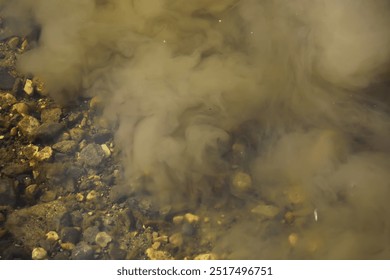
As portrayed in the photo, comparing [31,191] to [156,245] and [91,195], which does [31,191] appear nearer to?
[91,195]

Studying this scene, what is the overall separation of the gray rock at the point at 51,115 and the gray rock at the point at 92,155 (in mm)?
224

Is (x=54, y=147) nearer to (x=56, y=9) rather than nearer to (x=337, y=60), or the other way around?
(x=56, y=9)

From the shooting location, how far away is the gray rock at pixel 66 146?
72.4 inches

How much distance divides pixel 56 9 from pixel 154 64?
0.65 meters

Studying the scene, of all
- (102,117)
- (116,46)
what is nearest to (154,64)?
(116,46)

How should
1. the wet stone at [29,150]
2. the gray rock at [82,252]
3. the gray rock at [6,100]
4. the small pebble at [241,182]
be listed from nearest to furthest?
the gray rock at [82,252] < the small pebble at [241,182] < the wet stone at [29,150] < the gray rock at [6,100]

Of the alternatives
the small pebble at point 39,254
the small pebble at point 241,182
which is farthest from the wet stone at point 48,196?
the small pebble at point 241,182

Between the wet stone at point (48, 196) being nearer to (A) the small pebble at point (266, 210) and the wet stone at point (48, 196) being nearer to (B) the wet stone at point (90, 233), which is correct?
(B) the wet stone at point (90, 233)

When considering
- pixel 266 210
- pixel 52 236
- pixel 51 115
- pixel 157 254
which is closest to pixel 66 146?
pixel 51 115

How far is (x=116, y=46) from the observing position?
2.02 meters

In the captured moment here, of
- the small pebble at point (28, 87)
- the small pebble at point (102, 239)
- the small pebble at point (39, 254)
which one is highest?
the small pebble at point (28, 87)

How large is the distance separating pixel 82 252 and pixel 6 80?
1.00 metres

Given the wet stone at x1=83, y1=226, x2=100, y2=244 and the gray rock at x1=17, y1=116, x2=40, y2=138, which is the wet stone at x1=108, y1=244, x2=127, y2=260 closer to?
the wet stone at x1=83, y1=226, x2=100, y2=244

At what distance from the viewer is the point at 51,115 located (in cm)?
191
